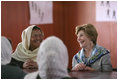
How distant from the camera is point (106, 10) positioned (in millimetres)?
4758

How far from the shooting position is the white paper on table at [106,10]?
459 centimetres

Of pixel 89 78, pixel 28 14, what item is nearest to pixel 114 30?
pixel 28 14

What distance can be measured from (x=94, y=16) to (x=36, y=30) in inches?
80.0

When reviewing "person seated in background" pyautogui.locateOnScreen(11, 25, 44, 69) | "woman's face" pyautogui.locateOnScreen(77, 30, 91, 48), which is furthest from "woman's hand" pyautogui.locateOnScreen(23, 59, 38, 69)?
"woman's face" pyautogui.locateOnScreen(77, 30, 91, 48)

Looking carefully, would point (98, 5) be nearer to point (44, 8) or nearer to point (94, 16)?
point (94, 16)

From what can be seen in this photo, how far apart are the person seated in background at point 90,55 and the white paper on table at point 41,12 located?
1920 millimetres

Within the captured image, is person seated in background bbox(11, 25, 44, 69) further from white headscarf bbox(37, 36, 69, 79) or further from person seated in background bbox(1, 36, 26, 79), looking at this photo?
white headscarf bbox(37, 36, 69, 79)

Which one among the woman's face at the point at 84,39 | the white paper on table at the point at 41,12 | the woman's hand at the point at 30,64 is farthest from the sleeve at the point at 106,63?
the white paper on table at the point at 41,12

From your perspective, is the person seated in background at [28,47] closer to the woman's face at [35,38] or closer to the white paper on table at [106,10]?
the woman's face at [35,38]

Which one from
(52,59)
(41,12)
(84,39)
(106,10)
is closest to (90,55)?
(84,39)

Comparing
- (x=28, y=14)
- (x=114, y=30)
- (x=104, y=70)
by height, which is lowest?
(x=104, y=70)

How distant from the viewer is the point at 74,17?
556cm

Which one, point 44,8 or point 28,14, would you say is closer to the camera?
point 28,14

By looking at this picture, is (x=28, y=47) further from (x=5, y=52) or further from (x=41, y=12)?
(x=41, y=12)
